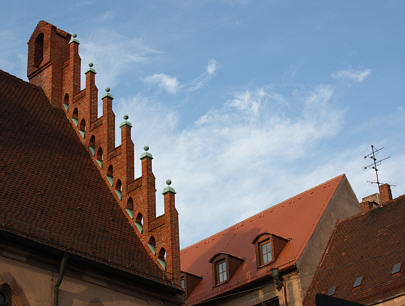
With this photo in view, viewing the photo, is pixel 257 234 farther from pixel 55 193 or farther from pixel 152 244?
pixel 55 193

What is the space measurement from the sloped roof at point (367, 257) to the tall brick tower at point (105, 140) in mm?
8355

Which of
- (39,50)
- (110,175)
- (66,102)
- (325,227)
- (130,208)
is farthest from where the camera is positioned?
(325,227)

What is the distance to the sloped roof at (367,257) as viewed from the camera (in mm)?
26156

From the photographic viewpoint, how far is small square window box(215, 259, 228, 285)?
31659 mm

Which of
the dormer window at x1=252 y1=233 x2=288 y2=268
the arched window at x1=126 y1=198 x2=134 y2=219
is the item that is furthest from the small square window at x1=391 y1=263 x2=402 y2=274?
the arched window at x1=126 y1=198 x2=134 y2=219

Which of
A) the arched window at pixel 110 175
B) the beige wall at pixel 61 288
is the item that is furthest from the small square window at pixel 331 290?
the beige wall at pixel 61 288

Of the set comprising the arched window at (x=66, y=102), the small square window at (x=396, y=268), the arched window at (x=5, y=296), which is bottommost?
the arched window at (x=5, y=296)

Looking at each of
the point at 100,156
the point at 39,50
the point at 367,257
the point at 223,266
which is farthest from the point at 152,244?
the point at 39,50

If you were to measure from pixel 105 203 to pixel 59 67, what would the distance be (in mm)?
7382

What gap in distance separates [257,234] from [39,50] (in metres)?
12.6

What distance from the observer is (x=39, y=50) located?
28969 mm

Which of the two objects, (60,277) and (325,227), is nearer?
(60,277)

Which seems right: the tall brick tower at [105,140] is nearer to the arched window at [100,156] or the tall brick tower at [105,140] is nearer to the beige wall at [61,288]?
the arched window at [100,156]

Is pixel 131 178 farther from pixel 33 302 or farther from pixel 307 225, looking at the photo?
pixel 307 225
